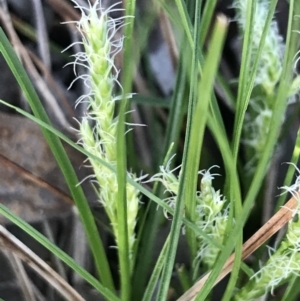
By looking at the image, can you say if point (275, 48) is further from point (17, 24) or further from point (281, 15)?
point (17, 24)

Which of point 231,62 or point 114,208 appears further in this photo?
point 231,62

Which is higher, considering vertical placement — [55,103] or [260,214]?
[55,103]

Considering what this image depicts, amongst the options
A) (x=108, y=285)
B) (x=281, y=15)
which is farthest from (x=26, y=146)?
(x=281, y=15)

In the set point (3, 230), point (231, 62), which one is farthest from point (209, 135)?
point (3, 230)

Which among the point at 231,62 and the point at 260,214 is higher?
the point at 231,62

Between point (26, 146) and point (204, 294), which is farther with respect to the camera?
point (26, 146)

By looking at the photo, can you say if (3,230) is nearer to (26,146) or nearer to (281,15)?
(26,146)

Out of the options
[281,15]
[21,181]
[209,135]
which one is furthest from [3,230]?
[281,15]
